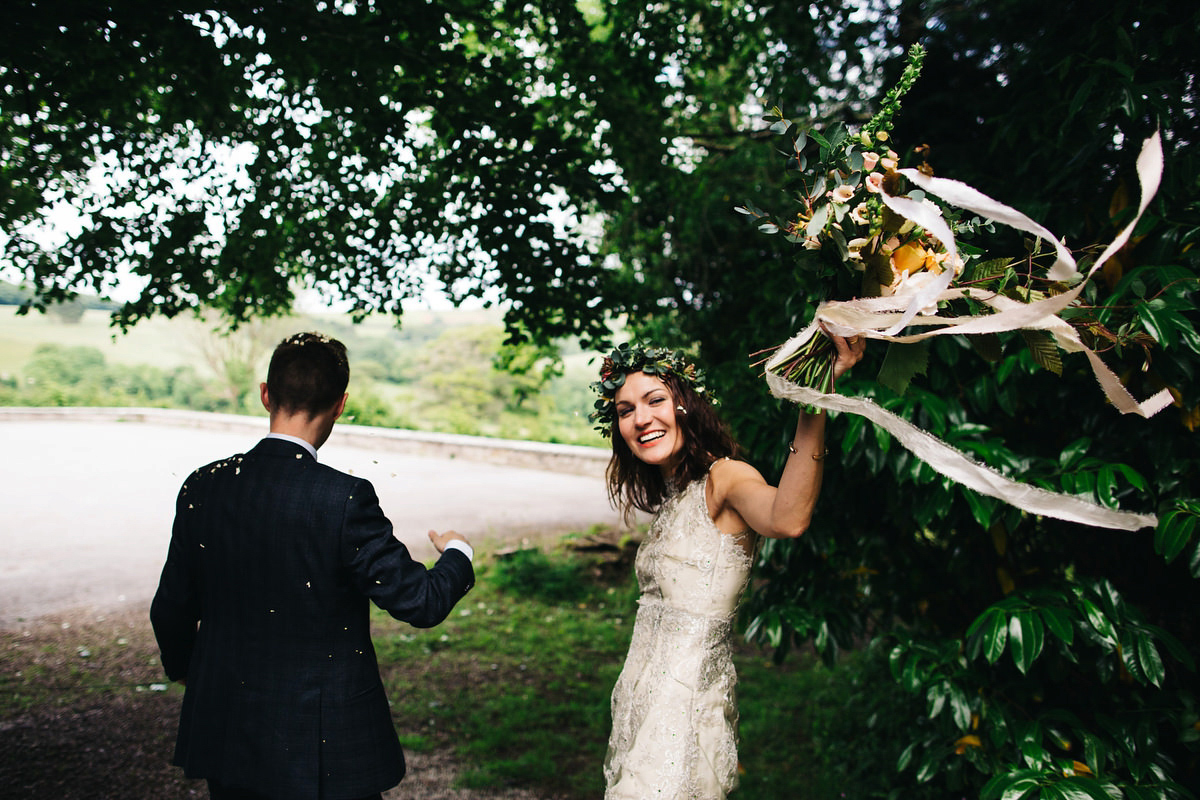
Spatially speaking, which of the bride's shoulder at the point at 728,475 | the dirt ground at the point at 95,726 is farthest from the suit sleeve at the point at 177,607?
the dirt ground at the point at 95,726

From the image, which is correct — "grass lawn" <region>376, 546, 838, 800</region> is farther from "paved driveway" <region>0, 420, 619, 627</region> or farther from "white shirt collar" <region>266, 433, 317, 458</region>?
"white shirt collar" <region>266, 433, 317, 458</region>

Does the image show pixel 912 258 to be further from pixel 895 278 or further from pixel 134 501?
pixel 134 501

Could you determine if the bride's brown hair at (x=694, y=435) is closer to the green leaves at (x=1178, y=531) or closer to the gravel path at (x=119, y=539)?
the green leaves at (x=1178, y=531)

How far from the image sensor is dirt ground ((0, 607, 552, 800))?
3676 millimetres

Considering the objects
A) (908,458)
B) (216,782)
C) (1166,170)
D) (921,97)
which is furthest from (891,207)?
(921,97)

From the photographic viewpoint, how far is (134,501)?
10180mm

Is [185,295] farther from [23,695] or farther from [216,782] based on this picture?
[216,782]

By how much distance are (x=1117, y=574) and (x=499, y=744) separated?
3.22 metres

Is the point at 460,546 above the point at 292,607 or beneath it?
above

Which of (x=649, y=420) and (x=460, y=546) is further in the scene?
(x=649, y=420)

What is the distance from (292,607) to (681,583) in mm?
1085

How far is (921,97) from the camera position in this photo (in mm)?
3738

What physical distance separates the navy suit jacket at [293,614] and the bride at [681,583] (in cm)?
66

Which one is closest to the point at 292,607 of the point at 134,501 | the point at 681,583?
the point at 681,583
